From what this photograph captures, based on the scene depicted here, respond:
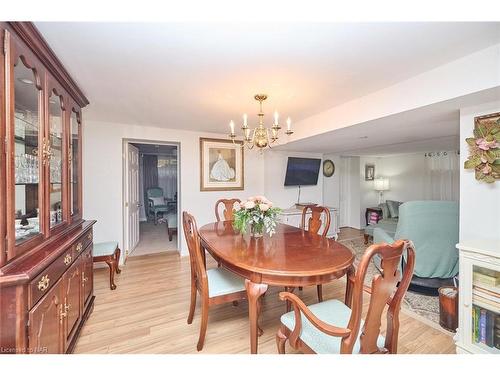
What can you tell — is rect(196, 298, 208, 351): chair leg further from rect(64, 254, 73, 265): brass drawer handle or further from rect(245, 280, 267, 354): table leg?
rect(64, 254, 73, 265): brass drawer handle

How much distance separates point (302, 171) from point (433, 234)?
2.61 meters

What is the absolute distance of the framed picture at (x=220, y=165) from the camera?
13.2ft

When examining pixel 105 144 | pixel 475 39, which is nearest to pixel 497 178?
pixel 475 39

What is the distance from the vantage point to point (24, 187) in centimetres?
131

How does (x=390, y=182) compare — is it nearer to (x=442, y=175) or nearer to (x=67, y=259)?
(x=442, y=175)

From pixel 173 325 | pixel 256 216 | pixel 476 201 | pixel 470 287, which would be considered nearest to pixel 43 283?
pixel 173 325

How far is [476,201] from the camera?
1785mm

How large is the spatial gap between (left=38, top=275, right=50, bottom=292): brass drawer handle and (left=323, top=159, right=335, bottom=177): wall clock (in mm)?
5410

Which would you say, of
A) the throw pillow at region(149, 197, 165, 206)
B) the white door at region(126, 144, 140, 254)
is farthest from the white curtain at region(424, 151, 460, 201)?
the throw pillow at region(149, 197, 165, 206)

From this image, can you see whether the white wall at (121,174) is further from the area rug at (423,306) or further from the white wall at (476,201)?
the white wall at (476,201)

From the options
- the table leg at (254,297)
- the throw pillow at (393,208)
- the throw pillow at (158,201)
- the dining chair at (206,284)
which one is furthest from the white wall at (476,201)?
the throw pillow at (158,201)

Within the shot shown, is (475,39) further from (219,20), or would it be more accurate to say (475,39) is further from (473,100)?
(219,20)

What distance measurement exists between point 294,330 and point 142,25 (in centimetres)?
194

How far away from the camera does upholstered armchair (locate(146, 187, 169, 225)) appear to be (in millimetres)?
7027
